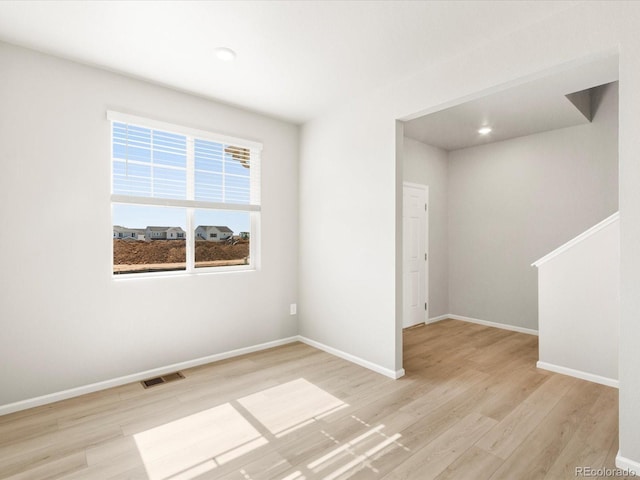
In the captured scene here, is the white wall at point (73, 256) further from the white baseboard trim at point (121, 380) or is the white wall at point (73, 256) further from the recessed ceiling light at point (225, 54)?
the recessed ceiling light at point (225, 54)

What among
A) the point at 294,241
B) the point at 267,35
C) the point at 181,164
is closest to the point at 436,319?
the point at 294,241

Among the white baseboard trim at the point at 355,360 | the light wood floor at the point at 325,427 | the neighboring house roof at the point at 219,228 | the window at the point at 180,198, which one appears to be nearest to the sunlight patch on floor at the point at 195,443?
the light wood floor at the point at 325,427

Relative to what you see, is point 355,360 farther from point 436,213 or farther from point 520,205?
point 520,205

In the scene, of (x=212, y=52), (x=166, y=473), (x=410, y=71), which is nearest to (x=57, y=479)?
(x=166, y=473)

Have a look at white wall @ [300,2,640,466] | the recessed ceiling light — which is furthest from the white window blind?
the recessed ceiling light

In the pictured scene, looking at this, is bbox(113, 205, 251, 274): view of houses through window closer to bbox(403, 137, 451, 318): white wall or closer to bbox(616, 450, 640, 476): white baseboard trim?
bbox(403, 137, 451, 318): white wall

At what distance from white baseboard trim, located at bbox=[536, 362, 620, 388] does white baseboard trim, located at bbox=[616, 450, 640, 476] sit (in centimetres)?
139

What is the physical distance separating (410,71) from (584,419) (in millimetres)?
3079

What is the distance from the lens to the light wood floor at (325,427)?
1.96 meters

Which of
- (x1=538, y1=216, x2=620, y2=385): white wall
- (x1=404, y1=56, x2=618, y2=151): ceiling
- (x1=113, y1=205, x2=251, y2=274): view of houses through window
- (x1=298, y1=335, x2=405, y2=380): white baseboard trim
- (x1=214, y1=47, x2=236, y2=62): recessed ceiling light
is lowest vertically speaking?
(x1=298, y1=335, x2=405, y2=380): white baseboard trim

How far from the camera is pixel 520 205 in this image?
4.85 meters

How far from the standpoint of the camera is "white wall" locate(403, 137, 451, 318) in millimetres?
5176

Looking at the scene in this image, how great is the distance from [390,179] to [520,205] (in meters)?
2.72

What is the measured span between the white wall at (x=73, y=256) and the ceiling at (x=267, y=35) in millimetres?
269
